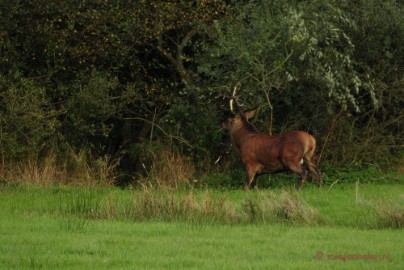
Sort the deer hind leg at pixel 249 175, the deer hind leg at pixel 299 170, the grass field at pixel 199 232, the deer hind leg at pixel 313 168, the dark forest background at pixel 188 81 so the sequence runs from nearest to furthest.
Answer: the grass field at pixel 199 232 < the deer hind leg at pixel 299 170 < the deer hind leg at pixel 249 175 < the deer hind leg at pixel 313 168 < the dark forest background at pixel 188 81

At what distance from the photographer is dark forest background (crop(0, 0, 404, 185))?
2170cm

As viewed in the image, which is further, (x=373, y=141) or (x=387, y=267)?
(x=373, y=141)

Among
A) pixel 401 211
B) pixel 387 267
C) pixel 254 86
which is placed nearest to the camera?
pixel 387 267

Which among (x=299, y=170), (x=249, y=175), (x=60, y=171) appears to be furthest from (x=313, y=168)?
(x=60, y=171)

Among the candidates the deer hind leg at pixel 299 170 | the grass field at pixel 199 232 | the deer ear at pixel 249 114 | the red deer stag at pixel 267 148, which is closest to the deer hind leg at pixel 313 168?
the red deer stag at pixel 267 148

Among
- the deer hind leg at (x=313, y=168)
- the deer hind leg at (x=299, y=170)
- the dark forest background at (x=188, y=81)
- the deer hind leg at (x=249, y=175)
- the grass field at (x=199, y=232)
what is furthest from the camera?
the dark forest background at (x=188, y=81)

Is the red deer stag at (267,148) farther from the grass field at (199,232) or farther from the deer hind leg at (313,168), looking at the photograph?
the grass field at (199,232)

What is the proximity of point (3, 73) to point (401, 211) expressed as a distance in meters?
12.3

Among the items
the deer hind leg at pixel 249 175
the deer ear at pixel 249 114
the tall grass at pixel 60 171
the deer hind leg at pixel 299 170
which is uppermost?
the deer ear at pixel 249 114

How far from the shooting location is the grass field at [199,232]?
1128 cm

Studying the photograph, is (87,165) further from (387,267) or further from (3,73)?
(387,267)

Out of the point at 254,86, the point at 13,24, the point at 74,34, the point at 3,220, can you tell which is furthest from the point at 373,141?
the point at 3,220

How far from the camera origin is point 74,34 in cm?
2331

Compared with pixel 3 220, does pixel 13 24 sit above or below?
above
